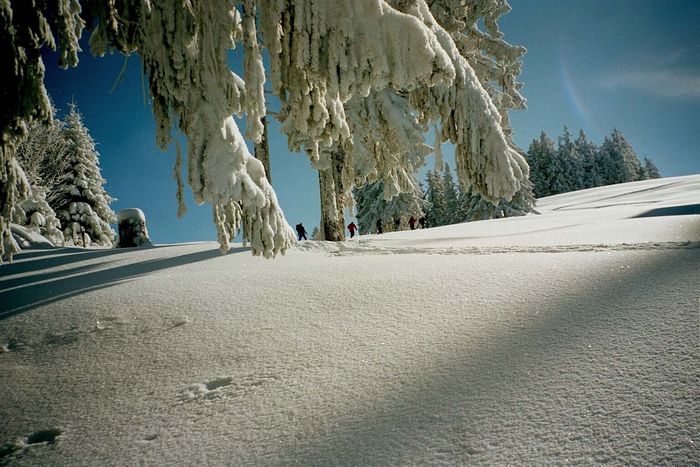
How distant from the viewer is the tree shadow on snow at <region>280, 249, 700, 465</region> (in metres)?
1.32

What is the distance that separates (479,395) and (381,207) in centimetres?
2986

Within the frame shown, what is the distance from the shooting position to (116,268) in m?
5.88

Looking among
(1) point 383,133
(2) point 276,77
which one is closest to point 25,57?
(2) point 276,77

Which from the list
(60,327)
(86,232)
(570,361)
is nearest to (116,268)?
(60,327)

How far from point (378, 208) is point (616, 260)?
92.3ft

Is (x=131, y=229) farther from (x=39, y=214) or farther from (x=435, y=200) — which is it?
(x=435, y=200)

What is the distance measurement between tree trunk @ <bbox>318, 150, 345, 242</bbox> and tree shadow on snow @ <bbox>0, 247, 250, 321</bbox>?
354 cm

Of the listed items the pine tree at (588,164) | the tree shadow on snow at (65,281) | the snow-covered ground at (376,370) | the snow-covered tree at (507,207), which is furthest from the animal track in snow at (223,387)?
the pine tree at (588,164)

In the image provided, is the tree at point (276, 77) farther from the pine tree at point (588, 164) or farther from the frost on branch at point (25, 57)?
the pine tree at point (588, 164)

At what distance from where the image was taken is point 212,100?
295cm

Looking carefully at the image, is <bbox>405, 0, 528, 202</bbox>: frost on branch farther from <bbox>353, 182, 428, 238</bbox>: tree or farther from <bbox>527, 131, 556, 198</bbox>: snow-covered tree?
<bbox>527, 131, 556, 198</bbox>: snow-covered tree

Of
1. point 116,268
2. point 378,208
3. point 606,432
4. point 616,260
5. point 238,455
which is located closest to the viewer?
point 606,432

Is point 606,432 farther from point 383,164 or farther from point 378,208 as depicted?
point 378,208

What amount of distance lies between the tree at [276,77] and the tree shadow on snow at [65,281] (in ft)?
7.76
